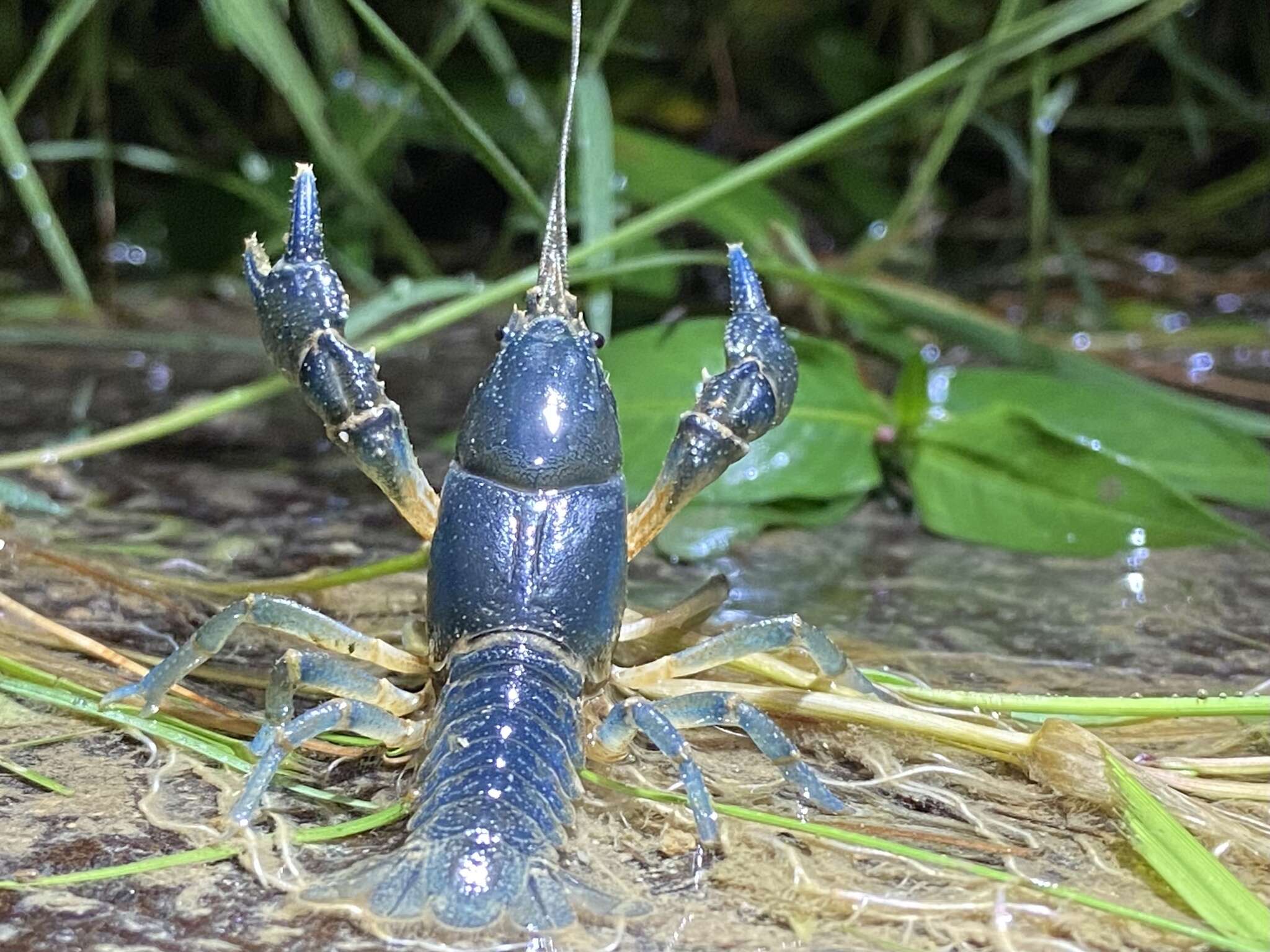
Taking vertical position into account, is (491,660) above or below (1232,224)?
below

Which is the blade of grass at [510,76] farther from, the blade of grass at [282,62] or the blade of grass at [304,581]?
the blade of grass at [304,581]

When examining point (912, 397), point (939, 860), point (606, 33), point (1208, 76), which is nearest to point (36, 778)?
point (939, 860)

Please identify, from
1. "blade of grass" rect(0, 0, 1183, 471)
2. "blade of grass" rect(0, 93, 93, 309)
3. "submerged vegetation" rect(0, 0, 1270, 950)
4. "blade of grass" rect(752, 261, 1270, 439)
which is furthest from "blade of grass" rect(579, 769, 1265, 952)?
"blade of grass" rect(0, 93, 93, 309)

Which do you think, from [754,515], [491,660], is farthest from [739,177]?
[491,660]

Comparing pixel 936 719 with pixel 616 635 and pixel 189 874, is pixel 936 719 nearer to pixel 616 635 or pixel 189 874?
pixel 616 635

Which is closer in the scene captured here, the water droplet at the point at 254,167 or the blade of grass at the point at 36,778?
the blade of grass at the point at 36,778

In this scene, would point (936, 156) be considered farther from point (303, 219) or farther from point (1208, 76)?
point (303, 219)

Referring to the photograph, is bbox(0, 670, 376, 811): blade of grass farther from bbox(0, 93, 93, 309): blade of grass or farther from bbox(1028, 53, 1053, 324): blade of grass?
bbox(1028, 53, 1053, 324): blade of grass

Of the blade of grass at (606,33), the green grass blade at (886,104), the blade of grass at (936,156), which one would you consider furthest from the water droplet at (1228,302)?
the blade of grass at (606,33)
